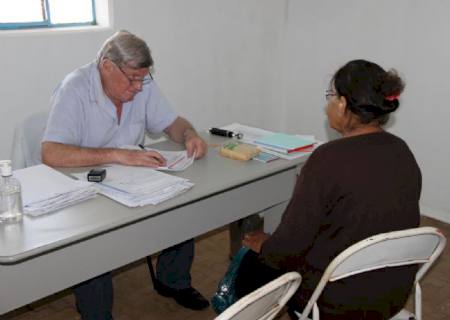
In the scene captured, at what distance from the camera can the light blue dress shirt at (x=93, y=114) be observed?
6.96 feet

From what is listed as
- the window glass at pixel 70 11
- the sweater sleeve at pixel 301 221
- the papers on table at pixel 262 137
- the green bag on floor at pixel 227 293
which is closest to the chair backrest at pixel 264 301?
the sweater sleeve at pixel 301 221

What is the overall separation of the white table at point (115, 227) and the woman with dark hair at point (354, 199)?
0.40 metres

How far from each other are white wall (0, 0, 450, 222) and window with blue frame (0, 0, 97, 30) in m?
0.17

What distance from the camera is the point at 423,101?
11.2ft

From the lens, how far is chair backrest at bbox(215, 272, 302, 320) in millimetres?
1100

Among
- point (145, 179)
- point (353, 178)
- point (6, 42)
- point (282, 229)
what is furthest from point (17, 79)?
point (353, 178)

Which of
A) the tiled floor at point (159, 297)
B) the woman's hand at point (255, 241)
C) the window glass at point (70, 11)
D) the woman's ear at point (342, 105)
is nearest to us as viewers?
the woman's ear at point (342, 105)

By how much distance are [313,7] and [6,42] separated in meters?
2.18

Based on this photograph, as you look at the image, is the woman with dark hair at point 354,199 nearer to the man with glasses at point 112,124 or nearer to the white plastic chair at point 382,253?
the white plastic chair at point 382,253

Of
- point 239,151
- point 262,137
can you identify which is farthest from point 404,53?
point 239,151

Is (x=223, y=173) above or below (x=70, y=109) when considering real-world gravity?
below

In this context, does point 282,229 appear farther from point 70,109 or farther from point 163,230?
point 70,109

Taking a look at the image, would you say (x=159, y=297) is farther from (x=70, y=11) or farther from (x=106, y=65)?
(x=70, y=11)

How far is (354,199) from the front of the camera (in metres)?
1.45
